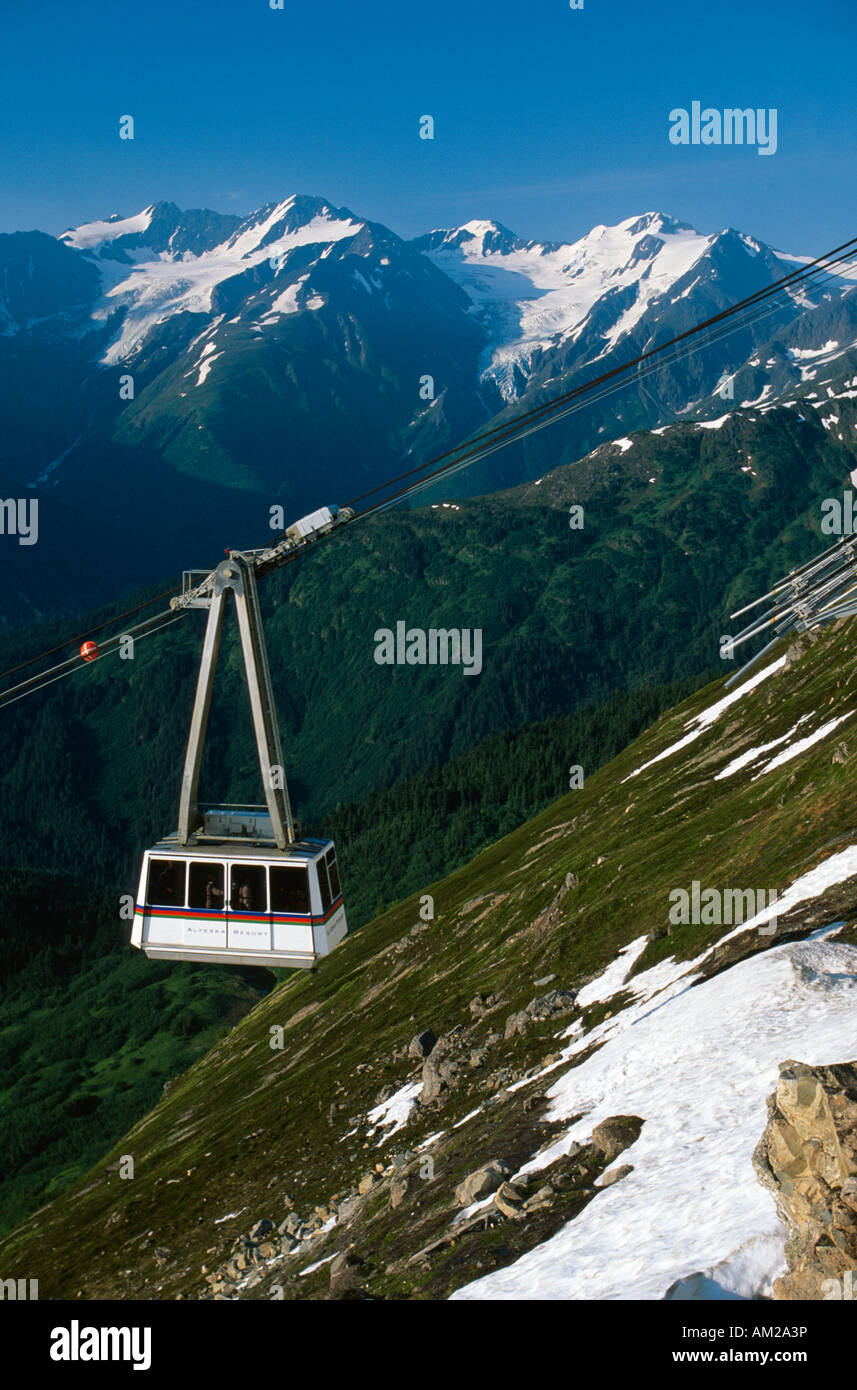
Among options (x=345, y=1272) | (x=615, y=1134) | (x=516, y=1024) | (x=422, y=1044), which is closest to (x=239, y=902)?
(x=345, y=1272)

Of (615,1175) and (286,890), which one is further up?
(286,890)

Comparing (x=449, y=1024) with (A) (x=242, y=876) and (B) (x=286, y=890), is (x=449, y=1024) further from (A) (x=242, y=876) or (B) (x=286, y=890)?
(A) (x=242, y=876)

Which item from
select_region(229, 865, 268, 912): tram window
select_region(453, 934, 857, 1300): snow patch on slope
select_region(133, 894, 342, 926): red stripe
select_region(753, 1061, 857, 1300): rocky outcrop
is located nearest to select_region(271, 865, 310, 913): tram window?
select_region(133, 894, 342, 926): red stripe

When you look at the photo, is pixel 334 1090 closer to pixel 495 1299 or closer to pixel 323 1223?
pixel 323 1223

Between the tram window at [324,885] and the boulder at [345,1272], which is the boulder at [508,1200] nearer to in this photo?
the boulder at [345,1272]
